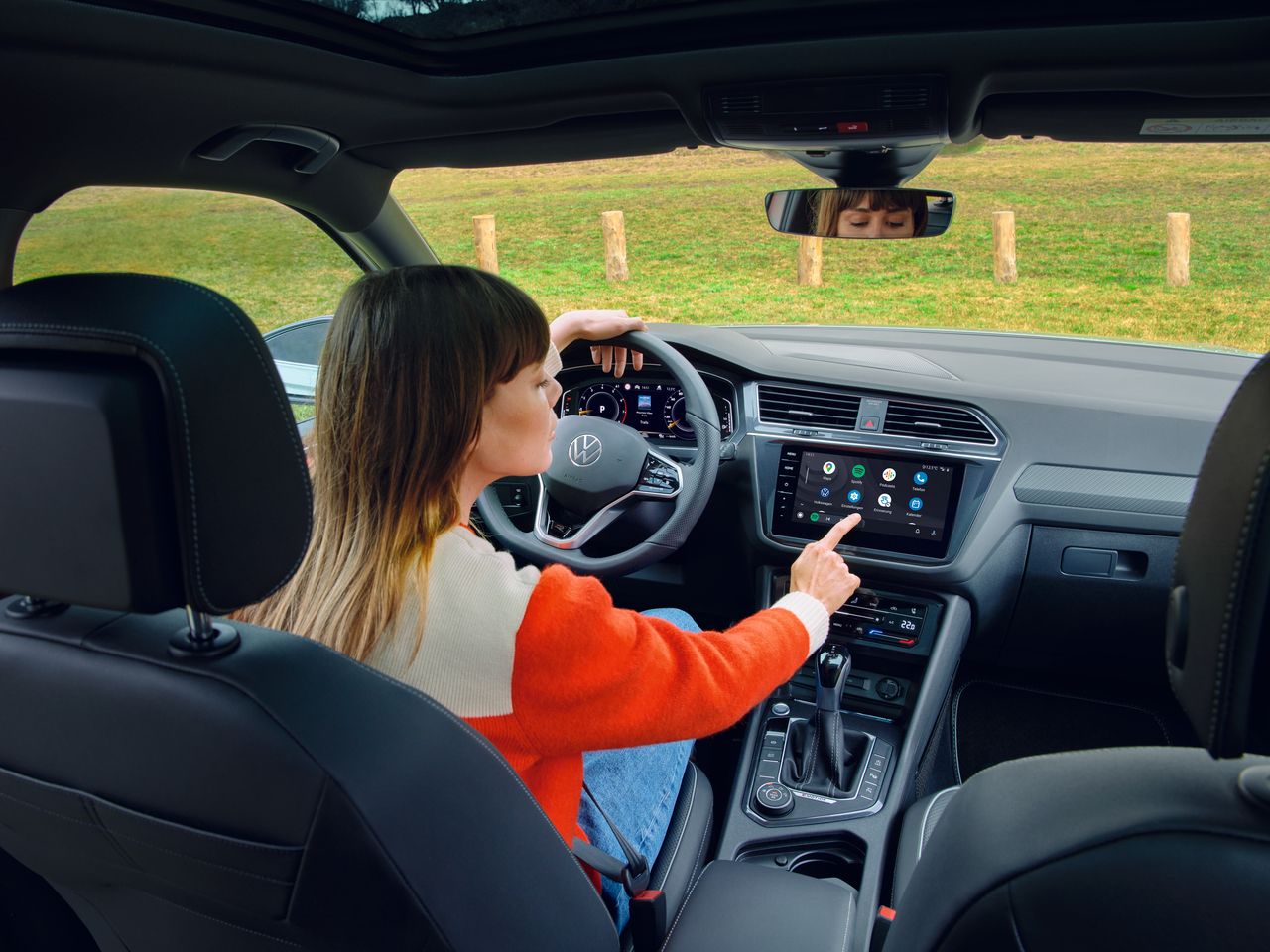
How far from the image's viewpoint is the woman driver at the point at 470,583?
4.17 ft

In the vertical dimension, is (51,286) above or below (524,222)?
below

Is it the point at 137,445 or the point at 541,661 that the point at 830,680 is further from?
the point at 137,445

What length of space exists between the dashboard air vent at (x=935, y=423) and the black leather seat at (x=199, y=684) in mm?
1716

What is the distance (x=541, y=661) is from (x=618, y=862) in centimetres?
56

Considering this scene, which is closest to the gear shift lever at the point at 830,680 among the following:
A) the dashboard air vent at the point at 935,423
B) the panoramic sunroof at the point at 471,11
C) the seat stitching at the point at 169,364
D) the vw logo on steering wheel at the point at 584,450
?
the dashboard air vent at the point at 935,423

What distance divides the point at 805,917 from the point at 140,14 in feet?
5.91

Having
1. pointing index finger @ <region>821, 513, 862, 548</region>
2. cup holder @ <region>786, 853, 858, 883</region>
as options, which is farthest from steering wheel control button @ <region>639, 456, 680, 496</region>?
cup holder @ <region>786, 853, 858, 883</region>

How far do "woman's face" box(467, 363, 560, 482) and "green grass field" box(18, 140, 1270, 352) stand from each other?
42.1 inches

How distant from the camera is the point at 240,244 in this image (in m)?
2.84

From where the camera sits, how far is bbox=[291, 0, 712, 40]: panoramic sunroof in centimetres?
180

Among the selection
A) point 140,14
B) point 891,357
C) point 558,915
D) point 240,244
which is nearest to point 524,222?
point 240,244

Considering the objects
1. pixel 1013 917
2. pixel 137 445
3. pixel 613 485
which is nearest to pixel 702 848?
pixel 613 485

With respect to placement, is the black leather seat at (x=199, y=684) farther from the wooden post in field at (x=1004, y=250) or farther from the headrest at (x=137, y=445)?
the wooden post in field at (x=1004, y=250)

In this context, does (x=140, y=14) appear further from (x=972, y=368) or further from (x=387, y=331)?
(x=972, y=368)
